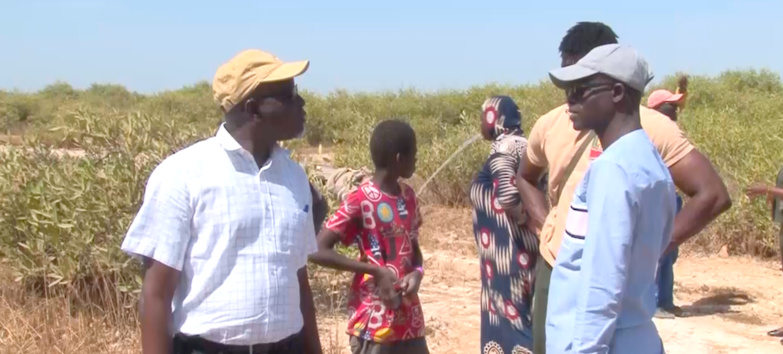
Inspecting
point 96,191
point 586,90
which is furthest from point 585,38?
point 96,191

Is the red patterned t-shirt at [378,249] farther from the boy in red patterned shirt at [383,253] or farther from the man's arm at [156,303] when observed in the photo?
the man's arm at [156,303]

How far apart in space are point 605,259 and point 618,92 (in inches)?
17.5

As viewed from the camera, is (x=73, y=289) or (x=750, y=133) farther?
(x=750, y=133)

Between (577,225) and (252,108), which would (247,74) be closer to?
(252,108)

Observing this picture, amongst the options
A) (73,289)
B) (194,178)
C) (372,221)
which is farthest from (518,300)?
(73,289)

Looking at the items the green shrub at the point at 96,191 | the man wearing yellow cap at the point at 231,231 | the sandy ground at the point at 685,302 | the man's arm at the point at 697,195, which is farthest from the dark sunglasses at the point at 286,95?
the green shrub at the point at 96,191

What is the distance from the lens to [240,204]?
2.28m

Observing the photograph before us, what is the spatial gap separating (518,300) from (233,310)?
1.85m

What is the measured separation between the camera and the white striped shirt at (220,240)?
7.30ft

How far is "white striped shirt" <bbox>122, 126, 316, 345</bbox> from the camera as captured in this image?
2.22 meters

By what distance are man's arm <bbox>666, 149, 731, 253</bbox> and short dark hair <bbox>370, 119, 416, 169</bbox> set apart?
975mm

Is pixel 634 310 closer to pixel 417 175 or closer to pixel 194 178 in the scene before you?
pixel 194 178

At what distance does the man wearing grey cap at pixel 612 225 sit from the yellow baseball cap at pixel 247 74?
0.70 m

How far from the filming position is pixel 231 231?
2.26 meters
